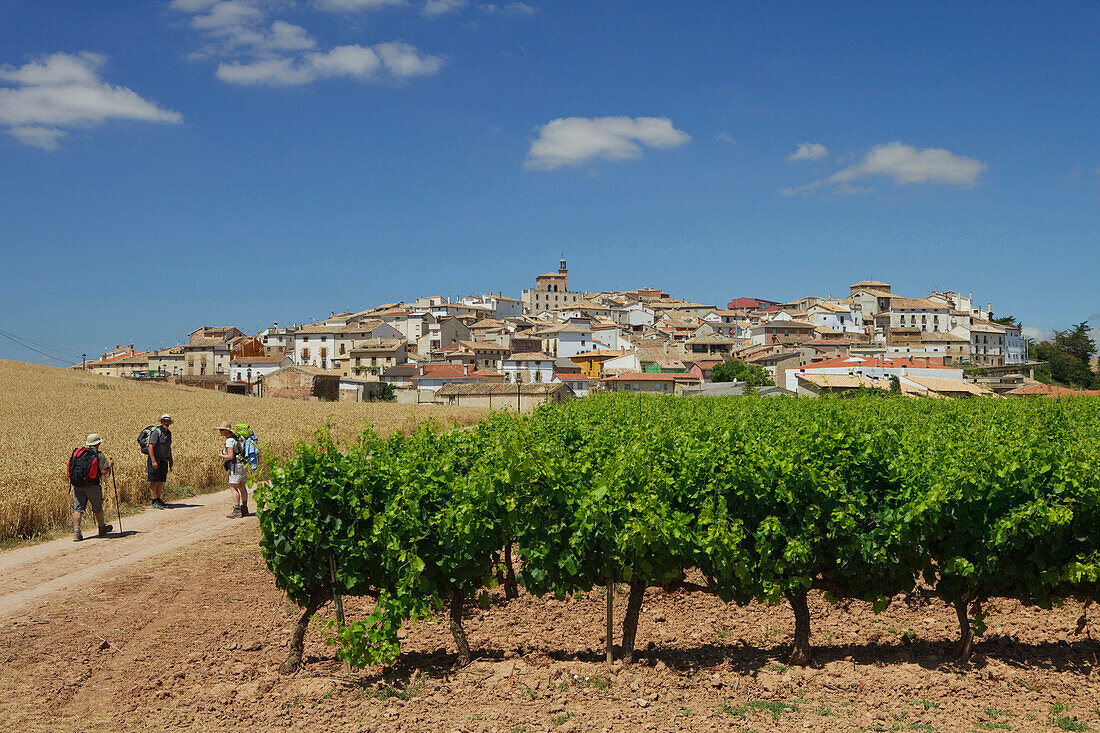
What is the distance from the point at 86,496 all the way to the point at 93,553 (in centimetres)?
141

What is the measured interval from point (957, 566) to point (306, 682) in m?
6.45

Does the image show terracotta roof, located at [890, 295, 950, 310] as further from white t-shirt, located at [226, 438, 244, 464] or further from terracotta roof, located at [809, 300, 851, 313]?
white t-shirt, located at [226, 438, 244, 464]

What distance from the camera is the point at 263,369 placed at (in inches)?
4412

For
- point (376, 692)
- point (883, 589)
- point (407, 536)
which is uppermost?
point (407, 536)

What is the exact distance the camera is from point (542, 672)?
25.9ft

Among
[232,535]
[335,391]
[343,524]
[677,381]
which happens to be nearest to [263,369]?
[335,391]

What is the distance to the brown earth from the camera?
6926mm

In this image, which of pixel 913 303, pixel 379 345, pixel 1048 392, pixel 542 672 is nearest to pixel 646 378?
pixel 1048 392

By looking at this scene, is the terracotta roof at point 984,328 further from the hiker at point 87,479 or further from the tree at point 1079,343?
the hiker at point 87,479

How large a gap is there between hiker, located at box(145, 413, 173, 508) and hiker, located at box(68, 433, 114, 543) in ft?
8.13

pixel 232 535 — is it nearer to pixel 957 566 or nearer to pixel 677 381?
pixel 957 566

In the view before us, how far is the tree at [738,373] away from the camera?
8700 cm

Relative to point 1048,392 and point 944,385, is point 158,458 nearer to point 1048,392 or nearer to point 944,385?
point 1048,392

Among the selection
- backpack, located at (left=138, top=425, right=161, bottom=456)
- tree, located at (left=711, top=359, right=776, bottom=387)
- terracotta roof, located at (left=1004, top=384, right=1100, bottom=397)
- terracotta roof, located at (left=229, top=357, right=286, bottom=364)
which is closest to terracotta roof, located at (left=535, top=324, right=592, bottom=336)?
tree, located at (left=711, top=359, right=776, bottom=387)
